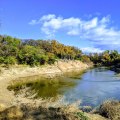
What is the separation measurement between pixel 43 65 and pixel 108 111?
90626 mm

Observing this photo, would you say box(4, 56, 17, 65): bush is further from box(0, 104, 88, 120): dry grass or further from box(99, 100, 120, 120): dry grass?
box(0, 104, 88, 120): dry grass

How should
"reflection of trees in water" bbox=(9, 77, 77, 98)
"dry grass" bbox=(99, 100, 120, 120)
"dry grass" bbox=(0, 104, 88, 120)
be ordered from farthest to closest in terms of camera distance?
"reflection of trees in water" bbox=(9, 77, 77, 98)
"dry grass" bbox=(99, 100, 120, 120)
"dry grass" bbox=(0, 104, 88, 120)

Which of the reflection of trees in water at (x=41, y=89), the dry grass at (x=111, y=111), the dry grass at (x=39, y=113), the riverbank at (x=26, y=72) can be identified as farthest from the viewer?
the riverbank at (x=26, y=72)

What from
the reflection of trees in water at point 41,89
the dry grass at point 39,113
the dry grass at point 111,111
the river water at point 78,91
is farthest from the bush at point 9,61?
the dry grass at point 39,113

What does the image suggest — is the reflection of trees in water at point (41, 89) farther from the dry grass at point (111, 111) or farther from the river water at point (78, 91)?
the dry grass at point (111, 111)

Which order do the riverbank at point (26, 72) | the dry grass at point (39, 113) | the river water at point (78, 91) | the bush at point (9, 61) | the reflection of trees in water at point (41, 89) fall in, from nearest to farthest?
the dry grass at point (39, 113), the river water at point (78, 91), the reflection of trees in water at point (41, 89), the riverbank at point (26, 72), the bush at point (9, 61)

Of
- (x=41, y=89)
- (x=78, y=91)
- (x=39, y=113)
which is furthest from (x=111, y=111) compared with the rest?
(x=41, y=89)

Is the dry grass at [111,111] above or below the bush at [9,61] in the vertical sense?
below

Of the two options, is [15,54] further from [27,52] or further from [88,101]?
[88,101]

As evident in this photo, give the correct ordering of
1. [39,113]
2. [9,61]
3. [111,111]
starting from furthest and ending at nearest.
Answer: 1. [9,61]
2. [111,111]
3. [39,113]

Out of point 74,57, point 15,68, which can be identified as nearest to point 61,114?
point 15,68

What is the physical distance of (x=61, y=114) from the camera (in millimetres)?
18828

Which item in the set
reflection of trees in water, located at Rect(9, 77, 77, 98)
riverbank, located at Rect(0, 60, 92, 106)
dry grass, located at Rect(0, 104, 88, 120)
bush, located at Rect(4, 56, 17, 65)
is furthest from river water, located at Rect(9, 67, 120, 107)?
bush, located at Rect(4, 56, 17, 65)

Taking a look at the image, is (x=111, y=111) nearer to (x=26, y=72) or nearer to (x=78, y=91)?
(x=78, y=91)
